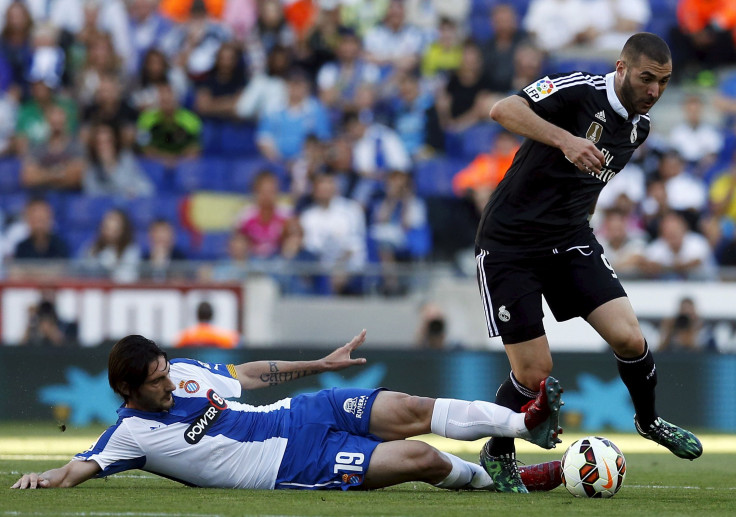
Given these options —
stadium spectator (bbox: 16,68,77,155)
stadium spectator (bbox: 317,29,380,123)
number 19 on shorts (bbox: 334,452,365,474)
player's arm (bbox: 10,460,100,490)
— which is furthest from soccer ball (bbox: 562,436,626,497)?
stadium spectator (bbox: 16,68,77,155)

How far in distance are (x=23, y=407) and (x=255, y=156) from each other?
5.03 metres

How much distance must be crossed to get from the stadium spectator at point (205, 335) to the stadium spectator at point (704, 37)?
7.82m

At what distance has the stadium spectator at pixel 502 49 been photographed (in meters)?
16.1

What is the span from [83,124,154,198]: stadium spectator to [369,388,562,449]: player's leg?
9122 mm

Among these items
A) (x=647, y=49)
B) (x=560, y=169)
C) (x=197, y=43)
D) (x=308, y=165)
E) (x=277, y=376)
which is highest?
(x=197, y=43)

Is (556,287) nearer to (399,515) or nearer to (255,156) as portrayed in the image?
(399,515)

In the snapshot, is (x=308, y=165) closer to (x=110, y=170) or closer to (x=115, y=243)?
(x=110, y=170)

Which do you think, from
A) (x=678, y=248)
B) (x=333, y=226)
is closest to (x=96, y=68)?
(x=333, y=226)

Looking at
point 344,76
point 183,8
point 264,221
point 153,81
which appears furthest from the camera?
point 183,8

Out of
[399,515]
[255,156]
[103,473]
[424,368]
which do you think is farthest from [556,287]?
[255,156]

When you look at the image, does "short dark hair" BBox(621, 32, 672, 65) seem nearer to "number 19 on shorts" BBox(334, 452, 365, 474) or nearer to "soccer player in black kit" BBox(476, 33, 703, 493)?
"soccer player in black kit" BBox(476, 33, 703, 493)

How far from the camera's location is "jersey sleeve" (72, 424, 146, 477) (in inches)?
244

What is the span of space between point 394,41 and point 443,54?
2.22ft

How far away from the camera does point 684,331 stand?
41.7 feet
